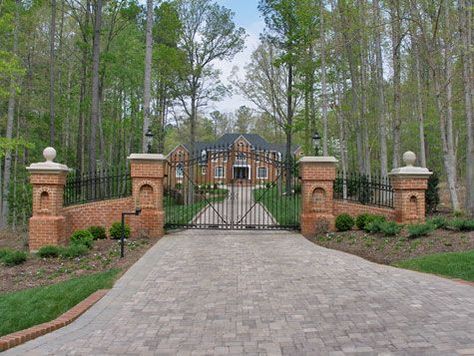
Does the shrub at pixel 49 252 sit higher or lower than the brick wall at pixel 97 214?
lower

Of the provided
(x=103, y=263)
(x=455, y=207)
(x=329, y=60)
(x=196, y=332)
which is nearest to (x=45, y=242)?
(x=103, y=263)

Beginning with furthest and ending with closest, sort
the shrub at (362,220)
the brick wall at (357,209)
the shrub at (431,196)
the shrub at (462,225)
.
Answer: the shrub at (431,196) < the brick wall at (357,209) < the shrub at (362,220) < the shrub at (462,225)

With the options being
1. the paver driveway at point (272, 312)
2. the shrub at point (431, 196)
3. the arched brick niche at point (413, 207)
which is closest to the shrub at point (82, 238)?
the paver driveway at point (272, 312)

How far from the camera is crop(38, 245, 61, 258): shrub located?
8.88 metres

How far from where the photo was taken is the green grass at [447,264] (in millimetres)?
7160

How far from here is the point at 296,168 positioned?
12516 millimetres

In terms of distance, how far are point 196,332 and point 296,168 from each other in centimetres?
821

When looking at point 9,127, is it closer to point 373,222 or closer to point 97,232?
point 97,232

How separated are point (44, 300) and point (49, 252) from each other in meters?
3.14

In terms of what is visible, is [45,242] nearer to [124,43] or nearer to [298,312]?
[298,312]

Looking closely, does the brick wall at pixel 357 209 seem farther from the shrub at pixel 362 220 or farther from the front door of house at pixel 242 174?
the front door of house at pixel 242 174

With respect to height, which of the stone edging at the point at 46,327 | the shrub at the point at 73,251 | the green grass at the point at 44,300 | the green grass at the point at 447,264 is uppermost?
the shrub at the point at 73,251

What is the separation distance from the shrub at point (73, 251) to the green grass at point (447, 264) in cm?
611

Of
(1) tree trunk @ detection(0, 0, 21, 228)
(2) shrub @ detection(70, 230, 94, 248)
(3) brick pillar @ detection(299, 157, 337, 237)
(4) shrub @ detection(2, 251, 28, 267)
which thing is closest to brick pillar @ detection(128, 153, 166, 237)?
(2) shrub @ detection(70, 230, 94, 248)
